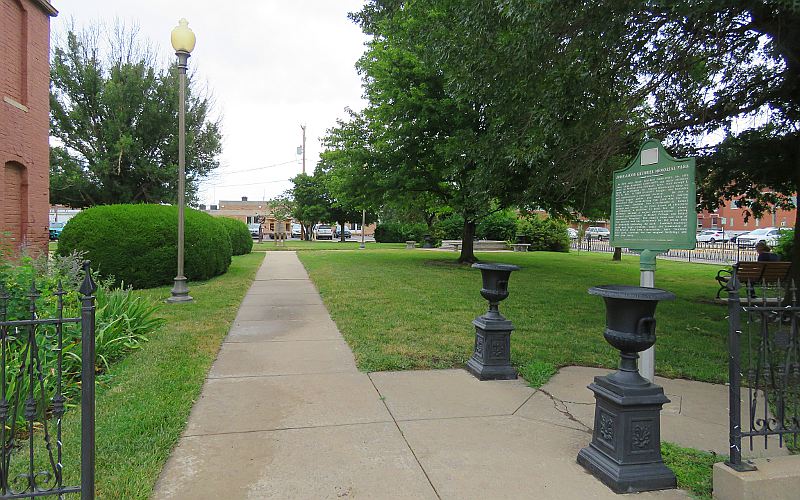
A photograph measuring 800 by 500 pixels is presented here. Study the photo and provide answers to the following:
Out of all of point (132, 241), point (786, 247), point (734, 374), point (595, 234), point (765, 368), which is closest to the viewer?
point (734, 374)

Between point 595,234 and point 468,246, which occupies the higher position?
point 595,234

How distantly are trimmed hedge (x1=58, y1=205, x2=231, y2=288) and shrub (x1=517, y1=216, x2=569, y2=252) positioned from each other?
2657 centimetres

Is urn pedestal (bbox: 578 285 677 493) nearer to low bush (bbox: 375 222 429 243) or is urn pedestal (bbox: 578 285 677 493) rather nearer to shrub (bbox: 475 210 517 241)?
shrub (bbox: 475 210 517 241)

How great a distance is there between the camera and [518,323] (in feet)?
27.0

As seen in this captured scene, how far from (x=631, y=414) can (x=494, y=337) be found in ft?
7.23

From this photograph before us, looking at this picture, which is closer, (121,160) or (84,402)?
(84,402)

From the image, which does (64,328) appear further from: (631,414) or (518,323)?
(518,323)

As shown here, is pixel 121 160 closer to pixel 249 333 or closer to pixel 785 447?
pixel 249 333

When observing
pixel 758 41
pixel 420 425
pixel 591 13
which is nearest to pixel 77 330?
pixel 420 425

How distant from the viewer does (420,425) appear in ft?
13.4

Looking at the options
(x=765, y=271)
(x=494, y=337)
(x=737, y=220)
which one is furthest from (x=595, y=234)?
(x=494, y=337)

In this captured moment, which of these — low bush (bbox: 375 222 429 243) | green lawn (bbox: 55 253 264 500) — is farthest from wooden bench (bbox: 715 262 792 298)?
low bush (bbox: 375 222 429 243)

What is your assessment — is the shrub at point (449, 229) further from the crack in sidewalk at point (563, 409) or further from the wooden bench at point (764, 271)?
the crack in sidewalk at point (563, 409)

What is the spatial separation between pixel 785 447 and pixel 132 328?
7008 mm
